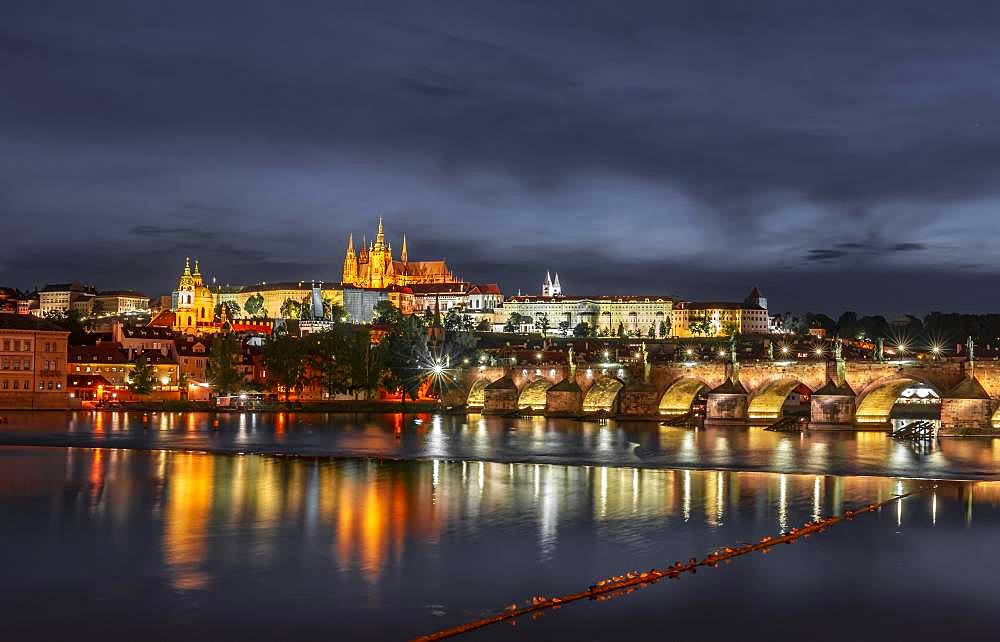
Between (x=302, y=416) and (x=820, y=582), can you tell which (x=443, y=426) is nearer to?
(x=302, y=416)

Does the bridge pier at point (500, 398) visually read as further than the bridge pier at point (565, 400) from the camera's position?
Yes

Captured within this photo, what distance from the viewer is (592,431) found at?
5881cm

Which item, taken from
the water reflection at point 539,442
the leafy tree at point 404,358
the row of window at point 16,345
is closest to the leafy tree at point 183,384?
the row of window at point 16,345

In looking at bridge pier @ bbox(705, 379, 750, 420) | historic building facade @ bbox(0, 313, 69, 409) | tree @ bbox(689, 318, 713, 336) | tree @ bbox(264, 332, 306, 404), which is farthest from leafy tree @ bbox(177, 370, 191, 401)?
tree @ bbox(689, 318, 713, 336)

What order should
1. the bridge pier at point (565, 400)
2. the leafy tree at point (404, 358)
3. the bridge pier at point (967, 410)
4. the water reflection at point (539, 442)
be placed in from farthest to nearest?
the leafy tree at point (404, 358) → the bridge pier at point (565, 400) → the bridge pier at point (967, 410) → the water reflection at point (539, 442)

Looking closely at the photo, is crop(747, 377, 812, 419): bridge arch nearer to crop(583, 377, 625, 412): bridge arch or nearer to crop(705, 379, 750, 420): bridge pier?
crop(705, 379, 750, 420): bridge pier

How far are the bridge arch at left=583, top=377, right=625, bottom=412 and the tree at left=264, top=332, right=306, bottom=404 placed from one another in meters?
22.8

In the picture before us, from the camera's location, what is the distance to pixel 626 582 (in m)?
19.4

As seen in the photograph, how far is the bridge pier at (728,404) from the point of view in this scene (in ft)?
202

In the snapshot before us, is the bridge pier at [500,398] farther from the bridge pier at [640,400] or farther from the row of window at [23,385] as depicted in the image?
the row of window at [23,385]

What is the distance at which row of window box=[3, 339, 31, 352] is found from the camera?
72.6 metres

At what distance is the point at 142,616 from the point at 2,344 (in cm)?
6149

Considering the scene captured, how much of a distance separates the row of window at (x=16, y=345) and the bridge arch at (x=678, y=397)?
42.4 metres

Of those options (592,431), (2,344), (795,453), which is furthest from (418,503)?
(2,344)
